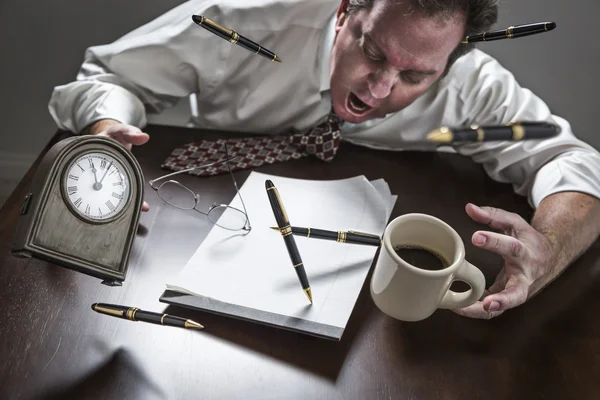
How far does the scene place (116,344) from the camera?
0.91 meters

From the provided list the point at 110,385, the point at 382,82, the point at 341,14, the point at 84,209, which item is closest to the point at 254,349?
the point at 110,385

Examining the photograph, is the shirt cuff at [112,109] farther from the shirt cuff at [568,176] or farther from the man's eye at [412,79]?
the shirt cuff at [568,176]

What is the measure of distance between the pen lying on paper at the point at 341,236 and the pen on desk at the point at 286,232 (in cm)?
8

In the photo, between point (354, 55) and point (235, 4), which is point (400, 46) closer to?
point (354, 55)

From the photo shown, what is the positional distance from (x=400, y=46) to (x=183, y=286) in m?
0.74

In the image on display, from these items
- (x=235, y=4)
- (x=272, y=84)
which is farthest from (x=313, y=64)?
(x=235, y=4)

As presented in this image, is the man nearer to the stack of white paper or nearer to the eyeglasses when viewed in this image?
the eyeglasses

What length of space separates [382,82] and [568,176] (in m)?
0.54

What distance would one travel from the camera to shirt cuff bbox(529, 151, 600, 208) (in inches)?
52.2

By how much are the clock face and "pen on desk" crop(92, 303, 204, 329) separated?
0.53 feet

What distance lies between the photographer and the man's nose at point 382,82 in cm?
128

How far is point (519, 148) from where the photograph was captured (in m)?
1.44

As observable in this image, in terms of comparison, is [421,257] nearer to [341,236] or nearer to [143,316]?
[341,236]

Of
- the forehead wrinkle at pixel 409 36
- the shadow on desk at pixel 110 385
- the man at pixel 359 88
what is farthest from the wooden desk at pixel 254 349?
the forehead wrinkle at pixel 409 36
